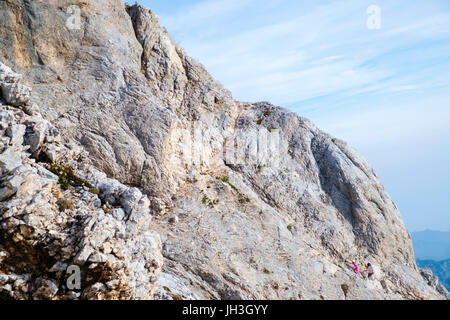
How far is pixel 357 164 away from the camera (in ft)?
123

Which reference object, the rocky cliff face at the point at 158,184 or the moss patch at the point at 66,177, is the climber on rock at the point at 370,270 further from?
the moss patch at the point at 66,177

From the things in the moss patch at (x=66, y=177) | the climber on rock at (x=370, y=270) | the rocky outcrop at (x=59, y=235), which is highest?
the moss patch at (x=66, y=177)

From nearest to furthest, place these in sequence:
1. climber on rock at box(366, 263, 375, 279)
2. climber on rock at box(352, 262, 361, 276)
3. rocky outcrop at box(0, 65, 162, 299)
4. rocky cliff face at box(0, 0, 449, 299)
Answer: rocky outcrop at box(0, 65, 162, 299) → rocky cliff face at box(0, 0, 449, 299) → climber on rock at box(352, 262, 361, 276) → climber on rock at box(366, 263, 375, 279)

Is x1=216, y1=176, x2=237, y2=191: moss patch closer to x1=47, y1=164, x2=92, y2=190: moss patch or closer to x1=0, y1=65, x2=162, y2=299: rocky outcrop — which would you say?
x1=0, y1=65, x2=162, y2=299: rocky outcrop

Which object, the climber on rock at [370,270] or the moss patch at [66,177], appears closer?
the moss patch at [66,177]

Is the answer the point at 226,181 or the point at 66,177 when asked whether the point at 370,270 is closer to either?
the point at 226,181

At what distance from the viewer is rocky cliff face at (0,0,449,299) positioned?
744 inches

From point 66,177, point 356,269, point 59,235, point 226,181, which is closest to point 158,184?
point 226,181

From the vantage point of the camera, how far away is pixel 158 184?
2727 cm

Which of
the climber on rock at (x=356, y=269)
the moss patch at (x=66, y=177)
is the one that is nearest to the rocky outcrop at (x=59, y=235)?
the moss patch at (x=66, y=177)

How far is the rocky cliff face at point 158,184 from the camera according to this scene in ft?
62.0

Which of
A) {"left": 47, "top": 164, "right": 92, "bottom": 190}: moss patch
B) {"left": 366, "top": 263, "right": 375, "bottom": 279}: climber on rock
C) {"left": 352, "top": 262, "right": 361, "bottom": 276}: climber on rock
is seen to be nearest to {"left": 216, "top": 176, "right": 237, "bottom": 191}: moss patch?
{"left": 47, "top": 164, "right": 92, "bottom": 190}: moss patch
